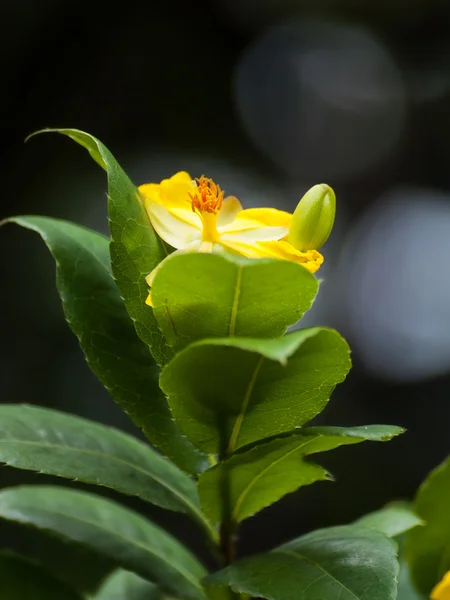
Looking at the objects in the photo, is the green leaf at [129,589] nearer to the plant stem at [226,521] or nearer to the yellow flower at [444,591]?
the plant stem at [226,521]

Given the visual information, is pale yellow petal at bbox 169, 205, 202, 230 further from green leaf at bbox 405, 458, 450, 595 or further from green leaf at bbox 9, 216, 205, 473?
green leaf at bbox 405, 458, 450, 595

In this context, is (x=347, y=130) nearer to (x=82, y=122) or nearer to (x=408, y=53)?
(x=408, y=53)

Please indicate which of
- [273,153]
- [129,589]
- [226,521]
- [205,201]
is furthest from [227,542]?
[273,153]

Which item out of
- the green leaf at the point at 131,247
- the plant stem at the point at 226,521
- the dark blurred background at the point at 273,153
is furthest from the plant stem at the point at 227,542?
the dark blurred background at the point at 273,153

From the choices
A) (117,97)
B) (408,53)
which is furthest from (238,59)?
(408,53)

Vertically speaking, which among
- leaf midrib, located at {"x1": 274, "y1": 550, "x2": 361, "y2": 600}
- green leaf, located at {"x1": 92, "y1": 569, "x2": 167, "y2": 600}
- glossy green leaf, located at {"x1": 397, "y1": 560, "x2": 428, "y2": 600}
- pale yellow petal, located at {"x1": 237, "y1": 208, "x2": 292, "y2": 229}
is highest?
pale yellow petal, located at {"x1": 237, "y1": 208, "x2": 292, "y2": 229}

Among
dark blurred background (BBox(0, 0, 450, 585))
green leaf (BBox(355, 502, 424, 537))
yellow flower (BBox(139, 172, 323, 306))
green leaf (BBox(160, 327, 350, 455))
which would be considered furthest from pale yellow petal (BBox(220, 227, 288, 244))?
dark blurred background (BBox(0, 0, 450, 585))
